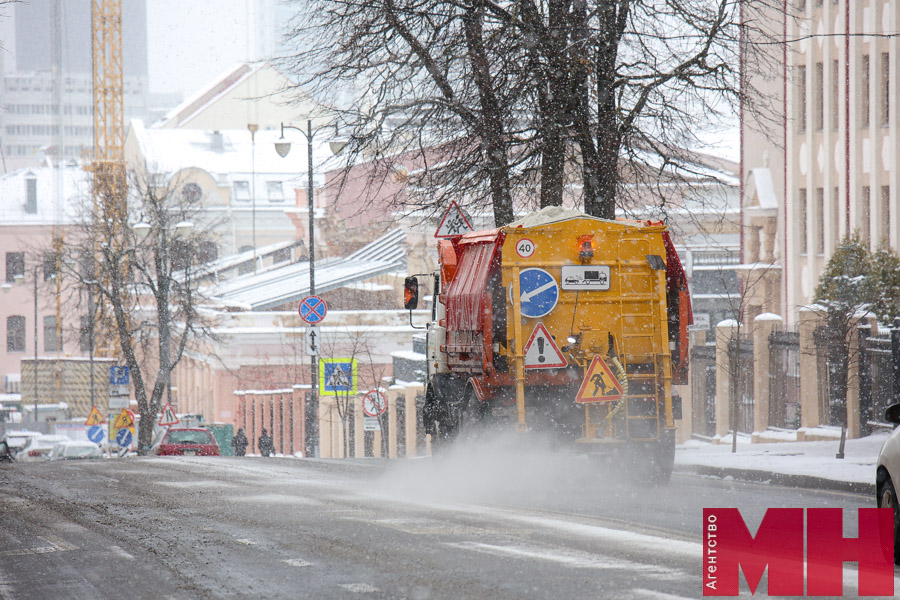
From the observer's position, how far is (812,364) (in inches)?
944

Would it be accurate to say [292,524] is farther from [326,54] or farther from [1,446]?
[1,446]

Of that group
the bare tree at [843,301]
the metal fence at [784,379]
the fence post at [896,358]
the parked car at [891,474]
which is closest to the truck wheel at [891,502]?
the parked car at [891,474]

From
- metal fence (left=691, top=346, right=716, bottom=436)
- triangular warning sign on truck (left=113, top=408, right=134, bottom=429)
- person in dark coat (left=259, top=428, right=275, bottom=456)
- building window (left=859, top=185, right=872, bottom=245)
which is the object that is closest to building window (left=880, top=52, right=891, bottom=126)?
building window (left=859, top=185, right=872, bottom=245)

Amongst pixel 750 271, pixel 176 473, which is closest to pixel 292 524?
pixel 176 473

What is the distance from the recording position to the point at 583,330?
50.3 ft

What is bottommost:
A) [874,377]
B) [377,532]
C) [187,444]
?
[187,444]

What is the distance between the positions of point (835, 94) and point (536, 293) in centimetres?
2201

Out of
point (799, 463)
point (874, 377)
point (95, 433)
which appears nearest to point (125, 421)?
point (95, 433)

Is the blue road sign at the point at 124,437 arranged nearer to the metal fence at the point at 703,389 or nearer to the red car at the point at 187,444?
the red car at the point at 187,444

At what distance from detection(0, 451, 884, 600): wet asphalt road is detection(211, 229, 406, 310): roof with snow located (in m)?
39.5

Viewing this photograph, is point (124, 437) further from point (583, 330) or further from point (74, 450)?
point (583, 330)

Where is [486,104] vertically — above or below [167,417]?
above

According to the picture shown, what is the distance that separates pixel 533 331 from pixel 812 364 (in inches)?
417

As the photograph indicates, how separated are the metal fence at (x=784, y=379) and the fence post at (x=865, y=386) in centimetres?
311
